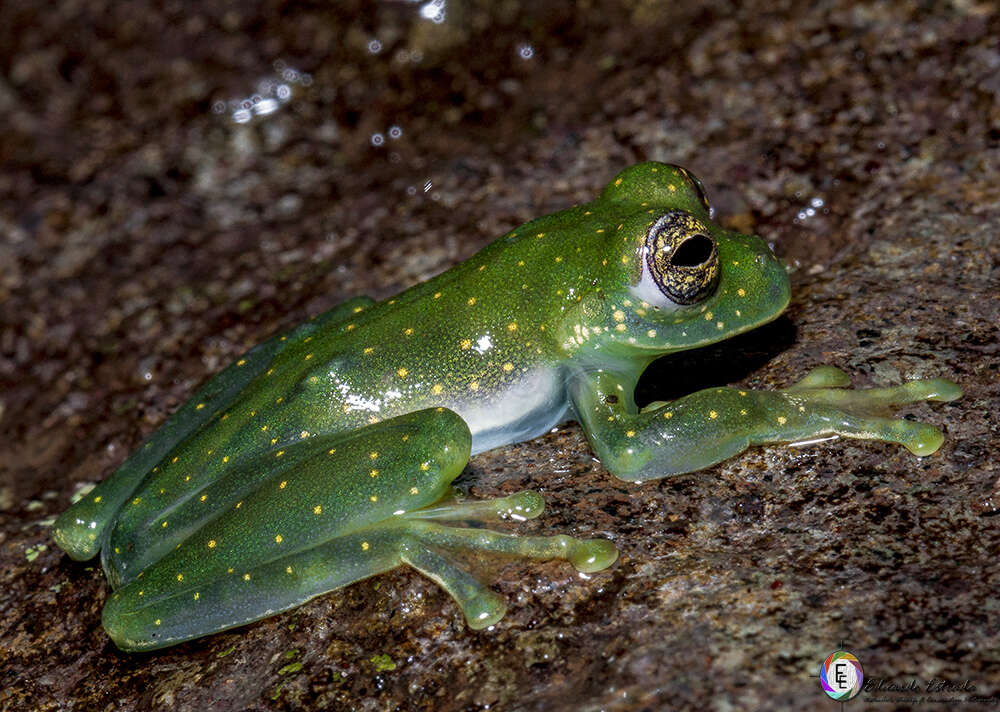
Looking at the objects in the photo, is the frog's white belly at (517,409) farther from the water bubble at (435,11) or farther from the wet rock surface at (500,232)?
the water bubble at (435,11)

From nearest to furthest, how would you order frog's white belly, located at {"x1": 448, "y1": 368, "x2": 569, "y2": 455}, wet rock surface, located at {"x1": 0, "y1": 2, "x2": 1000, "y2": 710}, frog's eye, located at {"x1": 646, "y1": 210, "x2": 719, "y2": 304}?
wet rock surface, located at {"x1": 0, "y1": 2, "x2": 1000, "y2": 710} → frog's eye, located at {"x1": 646, "y1": 210, "x2": 719, "y2": 304} → frog's white belly, located at {"x1": 448, "y1": 368, "x2": 569, "y2": 455}

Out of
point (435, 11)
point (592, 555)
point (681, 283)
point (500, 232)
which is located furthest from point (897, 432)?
point (435, 11)

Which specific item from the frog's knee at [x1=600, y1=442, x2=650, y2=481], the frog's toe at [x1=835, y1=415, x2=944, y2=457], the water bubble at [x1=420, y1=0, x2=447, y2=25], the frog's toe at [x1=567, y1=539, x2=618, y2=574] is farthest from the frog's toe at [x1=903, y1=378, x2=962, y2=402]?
the water bubble at [x1=420, y1=0, x2=447, y2=25]

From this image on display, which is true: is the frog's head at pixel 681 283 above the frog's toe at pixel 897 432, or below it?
above

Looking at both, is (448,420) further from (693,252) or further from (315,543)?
(693,252)

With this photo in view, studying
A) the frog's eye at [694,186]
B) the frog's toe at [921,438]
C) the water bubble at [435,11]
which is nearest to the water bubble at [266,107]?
the water bubble at [435,11]

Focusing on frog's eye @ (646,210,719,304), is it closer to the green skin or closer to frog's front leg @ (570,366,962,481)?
the green skin
